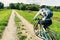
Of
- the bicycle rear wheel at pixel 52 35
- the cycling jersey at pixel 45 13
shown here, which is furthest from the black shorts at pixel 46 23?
the bicycle rear wheel at pixel 52 35

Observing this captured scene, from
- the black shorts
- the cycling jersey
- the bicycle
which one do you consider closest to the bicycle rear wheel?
the bicycle

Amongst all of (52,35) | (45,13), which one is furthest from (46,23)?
(52,35)

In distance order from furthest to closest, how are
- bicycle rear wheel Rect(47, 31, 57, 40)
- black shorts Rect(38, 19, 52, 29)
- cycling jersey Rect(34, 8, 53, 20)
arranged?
black shorts Rect(38, 19, 52, 29) → cycling jersey Rect(34, 8, 53, 20) → bicycle rear wheel Rect(47, 31, 57, 40)

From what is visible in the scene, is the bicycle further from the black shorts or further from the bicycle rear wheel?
the black shorts

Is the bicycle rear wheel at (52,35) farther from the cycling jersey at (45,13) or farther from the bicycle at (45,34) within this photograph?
the cycling jersey at (45,13)

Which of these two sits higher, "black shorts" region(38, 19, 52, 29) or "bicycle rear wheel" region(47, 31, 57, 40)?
"black shorts" region(38, 19, 52, 29)

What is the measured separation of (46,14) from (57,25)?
4.40m

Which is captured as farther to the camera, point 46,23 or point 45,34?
point 46,23

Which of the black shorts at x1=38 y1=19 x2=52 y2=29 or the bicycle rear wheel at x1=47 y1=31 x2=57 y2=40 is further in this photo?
the black shorts at x1=38 y1=19 x2=52 y2=29

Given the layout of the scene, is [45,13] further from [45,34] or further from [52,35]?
[52,35]

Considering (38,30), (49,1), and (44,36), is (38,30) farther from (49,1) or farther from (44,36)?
(49,1)

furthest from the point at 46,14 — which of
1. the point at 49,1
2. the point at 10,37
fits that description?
the point at 10,37

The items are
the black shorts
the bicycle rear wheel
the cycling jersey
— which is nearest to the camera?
the bicycle rear wheel

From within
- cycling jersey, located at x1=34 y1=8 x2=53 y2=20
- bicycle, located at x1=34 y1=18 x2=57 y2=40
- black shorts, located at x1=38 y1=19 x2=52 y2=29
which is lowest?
bicycle, located at x1=34 y1=18 x2=57 y2=40
